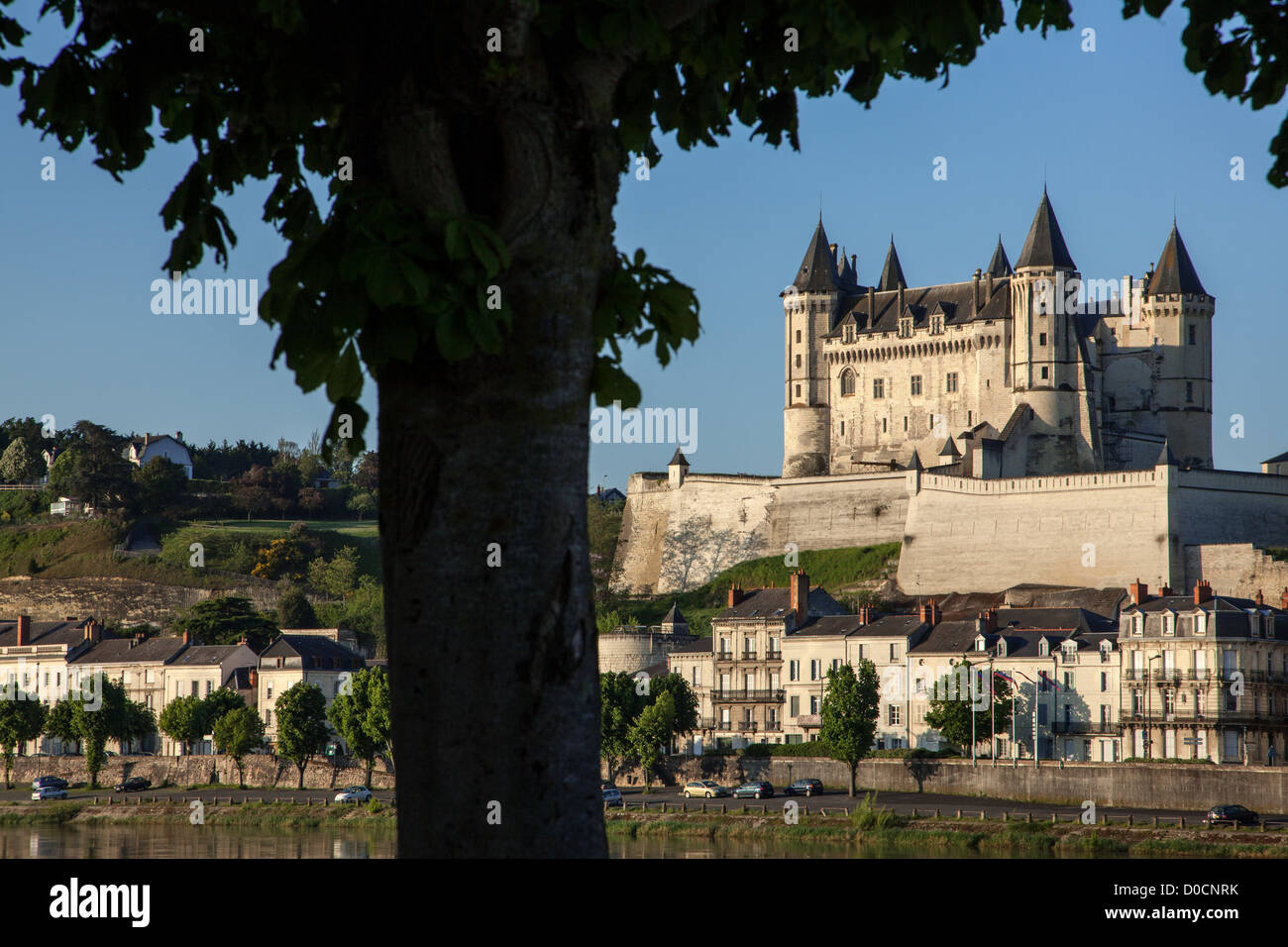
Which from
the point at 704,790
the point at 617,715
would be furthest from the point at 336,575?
the point at 704,790

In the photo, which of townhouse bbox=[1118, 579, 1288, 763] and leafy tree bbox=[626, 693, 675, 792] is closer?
townhouse bbox=[1118, 579, 1288, 763]

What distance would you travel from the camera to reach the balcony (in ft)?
188

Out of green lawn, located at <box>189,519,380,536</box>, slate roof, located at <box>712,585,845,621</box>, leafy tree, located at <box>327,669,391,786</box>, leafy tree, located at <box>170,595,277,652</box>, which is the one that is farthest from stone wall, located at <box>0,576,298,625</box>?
slate roof, located at <box>712,585,845,621</box>

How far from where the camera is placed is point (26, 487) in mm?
117812

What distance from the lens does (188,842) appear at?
150 ft

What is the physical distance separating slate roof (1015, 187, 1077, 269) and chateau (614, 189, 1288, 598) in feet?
0.29

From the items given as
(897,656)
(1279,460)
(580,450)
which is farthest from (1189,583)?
(580,450)

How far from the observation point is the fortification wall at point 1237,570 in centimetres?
6344

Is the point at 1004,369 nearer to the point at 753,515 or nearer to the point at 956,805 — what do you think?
the point at 753,515

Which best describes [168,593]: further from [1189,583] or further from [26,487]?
[1189,583]

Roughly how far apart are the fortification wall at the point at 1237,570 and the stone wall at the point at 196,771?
3274 cm

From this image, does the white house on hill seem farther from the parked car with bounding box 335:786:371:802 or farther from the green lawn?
the parked car with bounding box 335:786:371:802

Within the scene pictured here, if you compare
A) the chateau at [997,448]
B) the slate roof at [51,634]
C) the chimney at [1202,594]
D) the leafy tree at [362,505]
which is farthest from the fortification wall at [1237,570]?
the leafy tree at [362,505]
